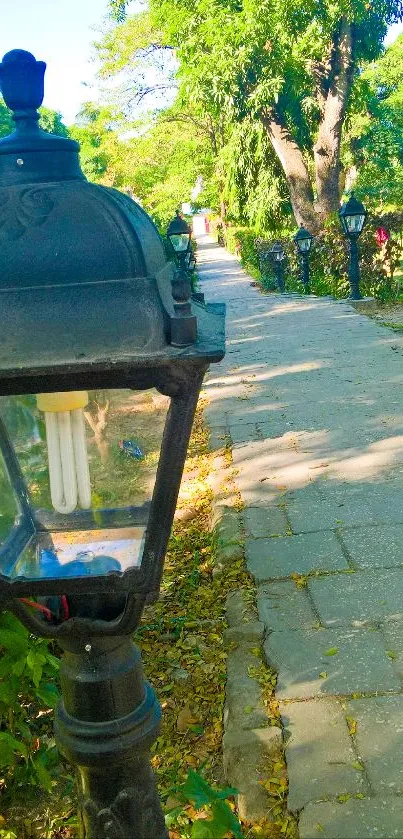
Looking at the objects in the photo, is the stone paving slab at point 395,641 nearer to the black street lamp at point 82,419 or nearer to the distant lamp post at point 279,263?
the black street lamp at point 82,419

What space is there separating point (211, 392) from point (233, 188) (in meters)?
18.0

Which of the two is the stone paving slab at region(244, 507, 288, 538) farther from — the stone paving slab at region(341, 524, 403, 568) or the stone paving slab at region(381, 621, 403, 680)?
the stone paving slab at region(381, 621, 403, 680)

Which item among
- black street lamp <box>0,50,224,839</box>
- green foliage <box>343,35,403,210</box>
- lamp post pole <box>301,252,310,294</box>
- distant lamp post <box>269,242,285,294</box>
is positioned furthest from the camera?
green foliage <box>343,35,403,210</box>

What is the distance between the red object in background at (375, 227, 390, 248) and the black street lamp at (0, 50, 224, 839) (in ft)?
41.4

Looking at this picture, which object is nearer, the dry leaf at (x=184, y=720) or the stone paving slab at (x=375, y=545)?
the dry leaf at (x=184, y=720)

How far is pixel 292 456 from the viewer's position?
17.1 ft

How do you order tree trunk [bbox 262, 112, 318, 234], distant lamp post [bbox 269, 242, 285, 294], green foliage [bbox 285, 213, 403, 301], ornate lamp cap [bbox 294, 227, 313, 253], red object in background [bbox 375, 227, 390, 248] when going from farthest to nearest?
tree trunk [bbox 262, 112, 318, 234] < distant lamp post [bbox 269, 242, 285, 294] < ornate lamp cap [bbox 294, 227, 313, 253] < green foliage [bbox 285, 213, 403, 301] < red object in background [bbox 375, 227, 390, 248]

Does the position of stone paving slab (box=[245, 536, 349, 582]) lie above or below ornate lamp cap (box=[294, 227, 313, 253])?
below

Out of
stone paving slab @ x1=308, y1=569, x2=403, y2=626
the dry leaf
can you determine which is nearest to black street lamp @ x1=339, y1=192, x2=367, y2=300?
stone paving slab @ x1=308, y1=569, x2=403, y2=626

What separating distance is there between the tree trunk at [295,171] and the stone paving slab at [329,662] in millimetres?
18030

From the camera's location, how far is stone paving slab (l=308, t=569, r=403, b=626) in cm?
302

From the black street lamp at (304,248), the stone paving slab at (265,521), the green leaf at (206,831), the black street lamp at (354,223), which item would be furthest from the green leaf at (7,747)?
the black street lamp at (304,248)

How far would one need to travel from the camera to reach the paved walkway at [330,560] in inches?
85.3

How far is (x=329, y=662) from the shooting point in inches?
108
